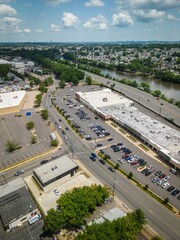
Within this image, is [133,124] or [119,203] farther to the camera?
[133,124]

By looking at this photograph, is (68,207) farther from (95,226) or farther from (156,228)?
(156,228)

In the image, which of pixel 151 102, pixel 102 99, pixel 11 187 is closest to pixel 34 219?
pixel 11 187

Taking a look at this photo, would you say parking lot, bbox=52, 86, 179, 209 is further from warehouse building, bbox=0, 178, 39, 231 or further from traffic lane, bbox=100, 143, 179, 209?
warehouse building, bbox=0, 178, 39, 231

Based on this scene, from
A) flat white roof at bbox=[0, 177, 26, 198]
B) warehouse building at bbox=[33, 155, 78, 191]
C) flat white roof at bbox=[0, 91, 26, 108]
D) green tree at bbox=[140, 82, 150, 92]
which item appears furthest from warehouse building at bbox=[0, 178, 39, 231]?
green tree at bbox=[140, 82, 150, 92]

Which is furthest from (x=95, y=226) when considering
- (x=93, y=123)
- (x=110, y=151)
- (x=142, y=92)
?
(x=142, y=92)

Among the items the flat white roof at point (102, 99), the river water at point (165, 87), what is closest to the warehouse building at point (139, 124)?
the flat white roof at point (102, 99)

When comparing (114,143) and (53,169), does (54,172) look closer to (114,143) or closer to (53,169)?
(53,169)
